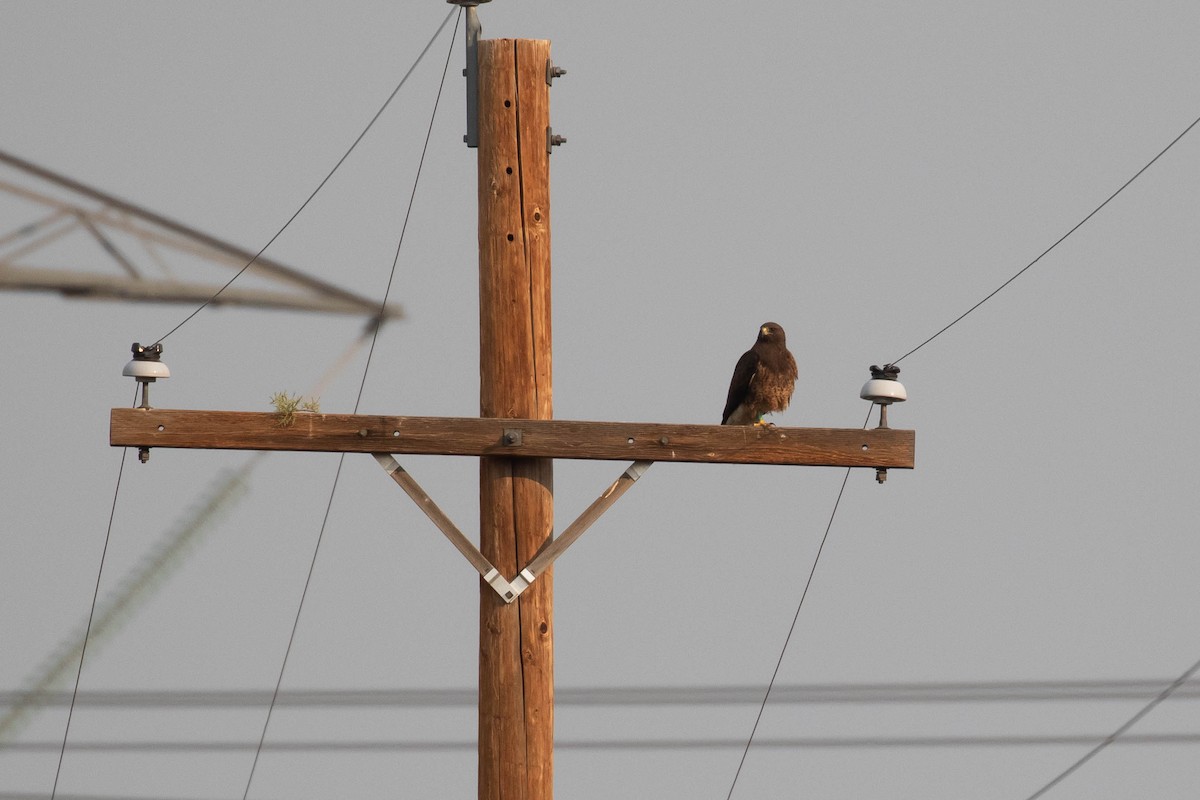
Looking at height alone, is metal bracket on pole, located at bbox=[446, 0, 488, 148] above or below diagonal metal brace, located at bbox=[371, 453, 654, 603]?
above

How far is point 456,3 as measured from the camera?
871cm

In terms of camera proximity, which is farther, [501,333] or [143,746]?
[143,746]

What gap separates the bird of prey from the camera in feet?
31.3

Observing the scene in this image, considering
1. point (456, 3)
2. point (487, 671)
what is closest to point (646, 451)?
point (487, 671)

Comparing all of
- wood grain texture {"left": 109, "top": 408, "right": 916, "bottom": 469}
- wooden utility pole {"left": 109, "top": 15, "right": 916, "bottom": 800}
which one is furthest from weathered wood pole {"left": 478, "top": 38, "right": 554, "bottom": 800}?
wood grain texture {"left": 109, "top": 408, "right": 916, "bottom": 469}

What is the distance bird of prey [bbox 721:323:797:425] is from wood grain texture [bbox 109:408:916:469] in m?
1.63

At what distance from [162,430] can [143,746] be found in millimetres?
9785

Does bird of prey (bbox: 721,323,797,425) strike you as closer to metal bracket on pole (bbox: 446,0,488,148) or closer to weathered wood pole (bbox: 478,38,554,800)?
weathered wood pole (bbox: 478,38,554,800)

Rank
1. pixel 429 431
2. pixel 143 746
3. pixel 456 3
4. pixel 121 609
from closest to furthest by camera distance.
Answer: pixel 429 431
pixel 456 3
pixel 121 609
pixel 143 746

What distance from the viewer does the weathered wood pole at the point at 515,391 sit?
7973mm

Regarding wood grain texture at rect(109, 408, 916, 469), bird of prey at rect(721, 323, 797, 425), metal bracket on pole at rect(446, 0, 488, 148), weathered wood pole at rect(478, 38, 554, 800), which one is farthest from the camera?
bird of prey at rect(721, 323, 797, 425)

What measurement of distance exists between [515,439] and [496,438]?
0.08 metres

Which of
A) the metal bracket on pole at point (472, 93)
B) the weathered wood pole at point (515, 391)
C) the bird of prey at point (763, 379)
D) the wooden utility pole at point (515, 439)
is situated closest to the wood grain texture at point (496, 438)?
the wooden utility pole at point (515, 439)

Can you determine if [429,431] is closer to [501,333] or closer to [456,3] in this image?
[501,333]
